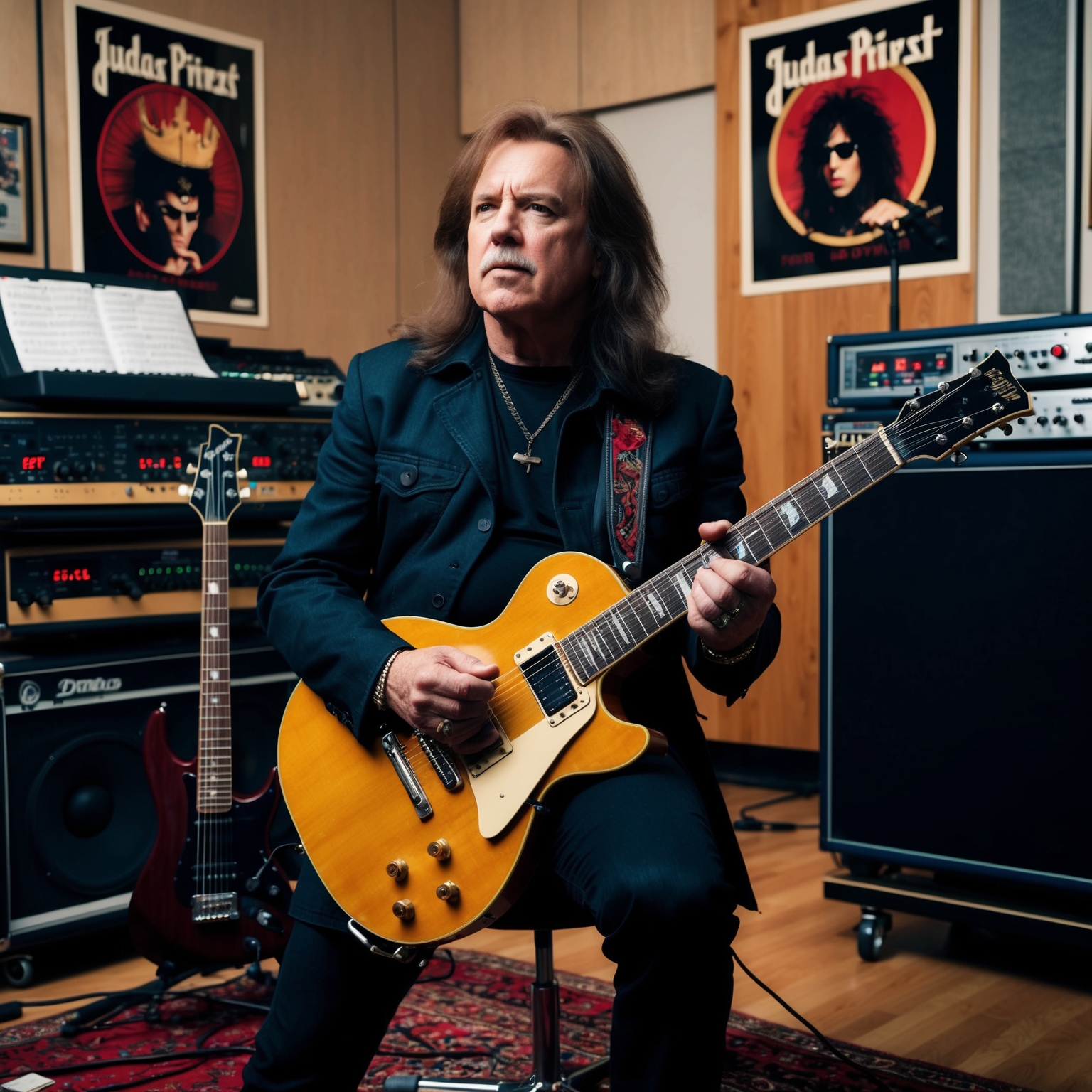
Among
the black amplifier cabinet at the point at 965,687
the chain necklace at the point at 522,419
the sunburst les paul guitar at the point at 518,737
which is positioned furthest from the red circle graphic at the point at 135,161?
the sunburst les paul guitar at the point at 518,737

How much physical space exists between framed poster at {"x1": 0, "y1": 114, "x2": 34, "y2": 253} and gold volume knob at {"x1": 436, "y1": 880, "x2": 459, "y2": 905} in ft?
8.44

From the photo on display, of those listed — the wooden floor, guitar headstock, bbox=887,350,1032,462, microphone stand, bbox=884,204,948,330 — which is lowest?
the wooden floor

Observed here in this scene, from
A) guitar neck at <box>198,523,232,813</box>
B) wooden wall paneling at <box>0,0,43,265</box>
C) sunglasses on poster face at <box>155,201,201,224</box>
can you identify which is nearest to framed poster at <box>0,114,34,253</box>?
wooden wall paneling at <box>0,0,43,265</box>

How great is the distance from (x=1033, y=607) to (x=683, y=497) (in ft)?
3.32

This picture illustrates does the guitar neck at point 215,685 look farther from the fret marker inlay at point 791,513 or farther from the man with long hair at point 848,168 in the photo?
the man with long hair at point 848,168

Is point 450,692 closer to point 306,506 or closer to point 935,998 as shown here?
point 306,506

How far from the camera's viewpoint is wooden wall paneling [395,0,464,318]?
14.4ft

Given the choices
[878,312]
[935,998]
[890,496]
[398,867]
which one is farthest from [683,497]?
[878,312]

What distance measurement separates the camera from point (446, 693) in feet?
4.62

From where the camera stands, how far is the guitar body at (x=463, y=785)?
4.63 feet

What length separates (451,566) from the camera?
5.18 ft

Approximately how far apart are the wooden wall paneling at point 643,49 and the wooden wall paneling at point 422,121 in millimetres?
557

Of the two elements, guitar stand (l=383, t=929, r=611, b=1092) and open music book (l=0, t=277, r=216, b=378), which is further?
open music book (l=0, t=277, r=216, b=378)

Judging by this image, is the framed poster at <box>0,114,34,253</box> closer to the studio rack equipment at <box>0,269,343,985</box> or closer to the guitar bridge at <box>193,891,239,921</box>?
the studio rack equipment at <box>0,269,343,985</box>
